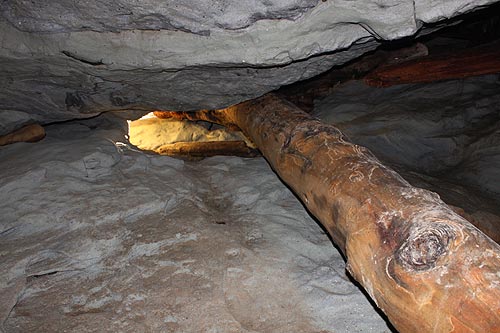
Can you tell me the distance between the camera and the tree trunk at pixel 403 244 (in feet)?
4.02

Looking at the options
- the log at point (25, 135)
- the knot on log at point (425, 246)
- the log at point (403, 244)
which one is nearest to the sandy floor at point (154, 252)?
the log at point (25, 135)

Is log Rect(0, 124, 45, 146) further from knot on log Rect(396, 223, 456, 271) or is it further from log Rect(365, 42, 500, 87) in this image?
log Rect(365, 42, 500, 87)

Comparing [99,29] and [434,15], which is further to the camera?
[99,29]

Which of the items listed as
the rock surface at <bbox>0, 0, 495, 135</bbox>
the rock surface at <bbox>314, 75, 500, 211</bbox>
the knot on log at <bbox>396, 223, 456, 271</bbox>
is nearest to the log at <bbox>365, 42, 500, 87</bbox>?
the rock surface at <bbox>314, 75, 500, 211</bbox>

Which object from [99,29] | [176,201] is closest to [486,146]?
[176,201]

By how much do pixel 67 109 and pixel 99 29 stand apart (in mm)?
1509

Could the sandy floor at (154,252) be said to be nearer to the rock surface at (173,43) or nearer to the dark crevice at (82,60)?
the rock surface at (173,43)

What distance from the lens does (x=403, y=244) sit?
1423 mm

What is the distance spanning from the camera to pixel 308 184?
7.56 feet

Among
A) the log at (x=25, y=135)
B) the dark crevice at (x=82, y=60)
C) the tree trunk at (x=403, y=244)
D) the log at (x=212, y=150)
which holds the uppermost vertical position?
the dark crevice at (x=82, y=60)

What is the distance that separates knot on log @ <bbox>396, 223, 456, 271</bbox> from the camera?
1.34 metres

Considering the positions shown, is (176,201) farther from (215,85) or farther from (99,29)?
(99,29)

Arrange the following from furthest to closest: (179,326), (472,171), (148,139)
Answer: (148,139) → (472,171) → (179,326)

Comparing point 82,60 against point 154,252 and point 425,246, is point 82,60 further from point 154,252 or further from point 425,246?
point 425,246
